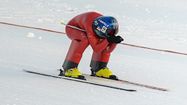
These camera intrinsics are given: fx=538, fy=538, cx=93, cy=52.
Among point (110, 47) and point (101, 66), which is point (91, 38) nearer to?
point (110, 47)

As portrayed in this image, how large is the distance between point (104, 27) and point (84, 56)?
204 centimetres

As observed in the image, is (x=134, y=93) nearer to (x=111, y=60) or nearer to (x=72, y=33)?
(x=72, y=33)

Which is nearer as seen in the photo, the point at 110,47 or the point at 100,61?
the point at 110,47

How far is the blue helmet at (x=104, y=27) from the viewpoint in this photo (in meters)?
5.96

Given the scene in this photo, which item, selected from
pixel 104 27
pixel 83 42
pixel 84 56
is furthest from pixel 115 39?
pixel 84 56

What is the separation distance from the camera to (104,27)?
595cm

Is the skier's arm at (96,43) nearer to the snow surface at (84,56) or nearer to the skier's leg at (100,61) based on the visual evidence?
the skier's leg at (100,61)

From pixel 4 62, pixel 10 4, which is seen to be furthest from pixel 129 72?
pixel 10 4

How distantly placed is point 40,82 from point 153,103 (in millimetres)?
1201

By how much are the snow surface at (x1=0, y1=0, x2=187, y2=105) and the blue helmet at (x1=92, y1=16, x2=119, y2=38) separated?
27.1 inches

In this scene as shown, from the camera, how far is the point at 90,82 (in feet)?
18.7

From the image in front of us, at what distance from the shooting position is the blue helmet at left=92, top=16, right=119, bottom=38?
596cm

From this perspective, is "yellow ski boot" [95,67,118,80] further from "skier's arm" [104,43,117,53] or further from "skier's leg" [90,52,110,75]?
"skier's arm" [104,43,117,53]

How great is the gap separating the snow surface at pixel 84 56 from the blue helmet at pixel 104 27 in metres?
0.69
